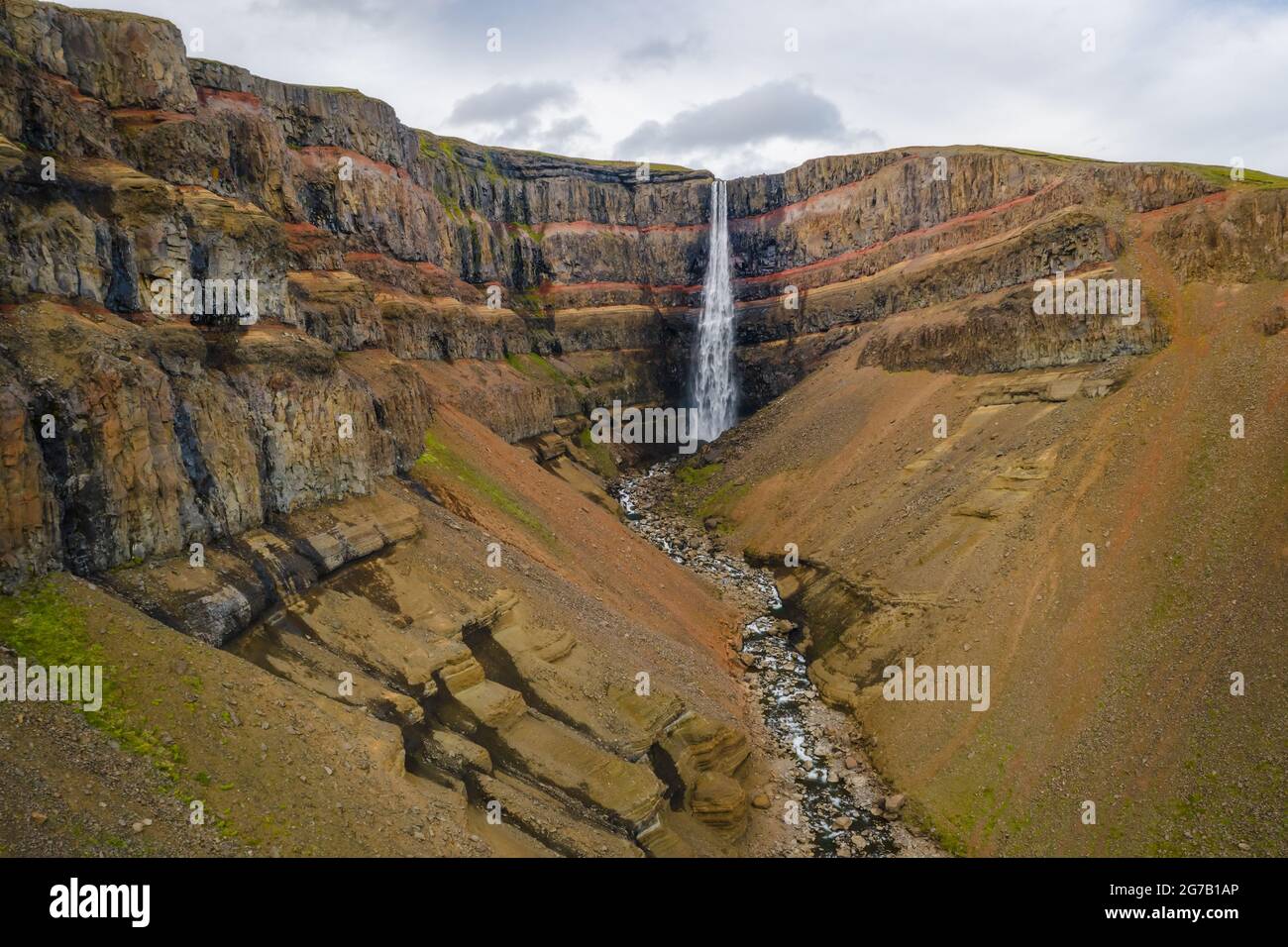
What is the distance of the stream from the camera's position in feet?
74.8

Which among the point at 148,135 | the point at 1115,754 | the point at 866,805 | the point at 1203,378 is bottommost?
the point at 866,805

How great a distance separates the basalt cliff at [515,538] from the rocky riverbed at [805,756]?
803mm

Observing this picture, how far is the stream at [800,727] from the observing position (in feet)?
74.8

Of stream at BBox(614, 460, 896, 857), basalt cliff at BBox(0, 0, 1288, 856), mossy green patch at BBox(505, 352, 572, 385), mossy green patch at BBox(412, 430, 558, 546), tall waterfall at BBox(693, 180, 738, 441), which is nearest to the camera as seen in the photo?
basalt cliff at BBox(0, 0, 1288, 856)

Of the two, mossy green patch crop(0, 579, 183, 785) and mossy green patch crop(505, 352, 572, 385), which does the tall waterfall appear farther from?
mossy green patch crop(0, 579, 183, 785)

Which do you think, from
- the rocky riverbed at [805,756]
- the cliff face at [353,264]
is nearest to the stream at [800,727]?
the rocky riverbed at [805,756]

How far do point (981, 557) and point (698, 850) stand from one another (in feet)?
64.0

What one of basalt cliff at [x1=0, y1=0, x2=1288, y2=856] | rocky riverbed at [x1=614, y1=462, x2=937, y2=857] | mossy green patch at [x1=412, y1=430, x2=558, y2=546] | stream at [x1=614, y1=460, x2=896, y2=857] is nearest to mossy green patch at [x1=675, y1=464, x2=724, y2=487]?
basalt cliff at [x1=0, y1=0, x2=1288, y2=856]

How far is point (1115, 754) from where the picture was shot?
21.9m

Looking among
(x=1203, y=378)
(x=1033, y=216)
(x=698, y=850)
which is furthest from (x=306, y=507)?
(x=1033, y=216)

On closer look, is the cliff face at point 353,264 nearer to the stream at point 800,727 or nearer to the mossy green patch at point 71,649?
the mossy green patch at point 71,649

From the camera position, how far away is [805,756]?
2672 cm

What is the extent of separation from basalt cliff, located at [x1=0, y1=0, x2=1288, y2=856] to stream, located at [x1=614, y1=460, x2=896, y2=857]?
1.04 m

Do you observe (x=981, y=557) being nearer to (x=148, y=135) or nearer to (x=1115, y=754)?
(x=1115, y=754)
